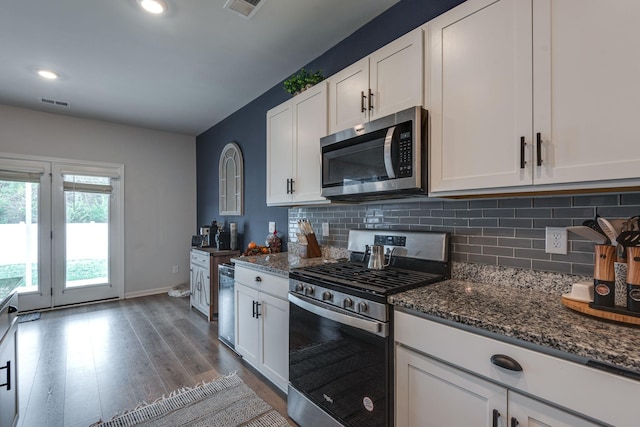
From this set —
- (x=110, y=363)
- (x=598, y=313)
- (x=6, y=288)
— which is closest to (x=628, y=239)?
(x=598, y=313)

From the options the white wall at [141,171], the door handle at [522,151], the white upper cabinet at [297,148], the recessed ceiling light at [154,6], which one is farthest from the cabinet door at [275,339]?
the white wall at [141,171]

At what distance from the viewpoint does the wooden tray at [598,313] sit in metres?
0.95

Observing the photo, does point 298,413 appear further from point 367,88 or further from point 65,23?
point 65,23

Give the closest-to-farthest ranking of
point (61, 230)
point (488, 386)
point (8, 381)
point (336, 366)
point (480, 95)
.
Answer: point (488, 386), point (480, 95), point (8, 381), point (336, 366), point (61, 230)

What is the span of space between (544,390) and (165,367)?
265cm

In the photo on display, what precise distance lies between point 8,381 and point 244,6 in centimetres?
253

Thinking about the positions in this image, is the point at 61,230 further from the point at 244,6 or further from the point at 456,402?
the point at 456,402

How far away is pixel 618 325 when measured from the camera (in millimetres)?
960

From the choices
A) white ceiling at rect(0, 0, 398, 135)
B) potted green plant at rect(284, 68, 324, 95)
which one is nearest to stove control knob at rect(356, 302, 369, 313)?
potted green plant at rect(284, 68, 324, 95)

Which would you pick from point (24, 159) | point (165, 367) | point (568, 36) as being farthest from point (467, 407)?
point (24, 159)

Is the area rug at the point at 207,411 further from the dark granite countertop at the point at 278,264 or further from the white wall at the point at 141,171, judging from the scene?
the white wall at the point at 141,171

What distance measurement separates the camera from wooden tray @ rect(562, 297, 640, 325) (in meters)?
0.95

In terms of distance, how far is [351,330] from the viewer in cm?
147

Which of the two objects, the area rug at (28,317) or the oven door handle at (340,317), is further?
the area rug at (28,317)
